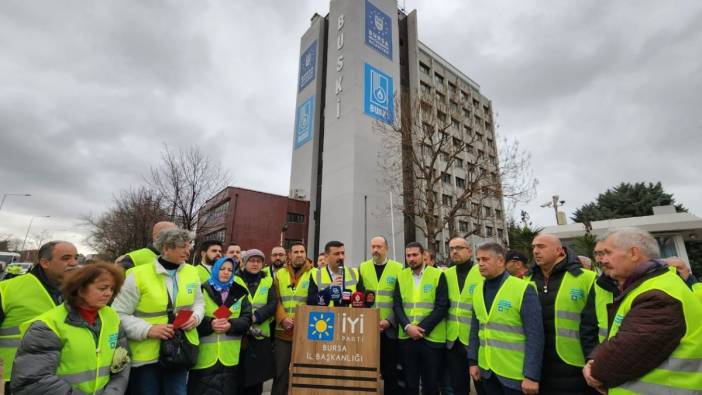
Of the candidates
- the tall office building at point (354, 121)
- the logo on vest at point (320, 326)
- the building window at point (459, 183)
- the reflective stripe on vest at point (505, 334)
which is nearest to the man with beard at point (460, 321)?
the reflective stripe on vest at point (505, 334)

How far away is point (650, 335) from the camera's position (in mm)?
1955

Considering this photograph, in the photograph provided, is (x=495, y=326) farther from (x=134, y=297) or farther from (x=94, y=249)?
(x=94, y=249)

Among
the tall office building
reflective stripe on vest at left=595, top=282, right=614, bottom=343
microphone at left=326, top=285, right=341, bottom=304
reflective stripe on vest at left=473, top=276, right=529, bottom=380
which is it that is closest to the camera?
reflective stripe on vest at left=595, top=282, right=614, bottom=343

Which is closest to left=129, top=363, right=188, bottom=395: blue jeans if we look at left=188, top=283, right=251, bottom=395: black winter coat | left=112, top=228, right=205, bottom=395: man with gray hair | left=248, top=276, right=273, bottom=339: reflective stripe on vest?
left=112, top=228, right=205, bottom=395: man with gray hair

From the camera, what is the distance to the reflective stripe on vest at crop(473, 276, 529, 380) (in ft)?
9.84

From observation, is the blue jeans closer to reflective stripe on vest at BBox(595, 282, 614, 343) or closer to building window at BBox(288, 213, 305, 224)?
reflective stripe on vest at BBox(595, 282, 614, 343)

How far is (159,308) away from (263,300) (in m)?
1.29

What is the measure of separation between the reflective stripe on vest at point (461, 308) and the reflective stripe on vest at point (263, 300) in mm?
2268

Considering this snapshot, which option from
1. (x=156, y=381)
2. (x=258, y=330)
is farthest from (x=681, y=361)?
(x=156, y=381)

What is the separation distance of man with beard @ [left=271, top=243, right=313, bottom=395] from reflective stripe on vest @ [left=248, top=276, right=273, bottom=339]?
0.67ft

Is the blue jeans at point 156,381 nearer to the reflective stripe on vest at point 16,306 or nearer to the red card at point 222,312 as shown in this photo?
the red card at point 222,312

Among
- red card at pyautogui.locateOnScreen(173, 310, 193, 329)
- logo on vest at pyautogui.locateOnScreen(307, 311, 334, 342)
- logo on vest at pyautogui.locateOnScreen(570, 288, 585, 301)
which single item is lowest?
logo on vest at pyautogui.locateOnScreen(307, 311, 334, 342)

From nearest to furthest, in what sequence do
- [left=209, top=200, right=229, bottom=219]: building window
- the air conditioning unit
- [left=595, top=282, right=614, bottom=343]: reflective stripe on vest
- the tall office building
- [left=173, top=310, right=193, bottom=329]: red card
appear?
1. [left=595, top=282, right=614, bottom=343]: reflective stripe on vest
2. [left=173, top=310, right=193, bottom=329]: red card
3. the tall office building
4. [left=209, top=200, right=229, bottom=219]: building window
5. the air conditioning unit

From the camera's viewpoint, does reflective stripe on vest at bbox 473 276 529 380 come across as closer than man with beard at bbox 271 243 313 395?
Yes
